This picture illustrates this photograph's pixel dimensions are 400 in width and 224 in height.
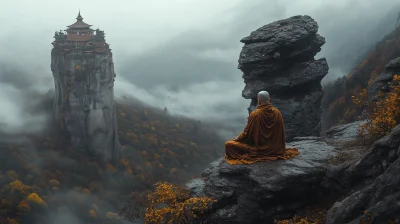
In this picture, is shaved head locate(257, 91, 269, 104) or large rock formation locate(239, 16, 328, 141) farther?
large rock formation locate(239, 16, 328, 141)

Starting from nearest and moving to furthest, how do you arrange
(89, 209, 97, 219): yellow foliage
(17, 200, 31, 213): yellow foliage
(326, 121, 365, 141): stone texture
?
(326, 121, 365, 141): stone texture
(17, 200, 31, 213): yellow foliage
(89, 209, 97, 219): yellow foliage

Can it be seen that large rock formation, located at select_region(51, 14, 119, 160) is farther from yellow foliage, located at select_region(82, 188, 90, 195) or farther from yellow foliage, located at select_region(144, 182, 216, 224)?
yellow foliage, located at select_region(144, 182, 216, 224)

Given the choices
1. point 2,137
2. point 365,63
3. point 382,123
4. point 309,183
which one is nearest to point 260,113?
point 309,183

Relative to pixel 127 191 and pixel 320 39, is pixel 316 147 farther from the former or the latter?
pixel 127 191

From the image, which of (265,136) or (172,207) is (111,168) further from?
(265,136)

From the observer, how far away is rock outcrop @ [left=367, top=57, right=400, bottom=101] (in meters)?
18.4

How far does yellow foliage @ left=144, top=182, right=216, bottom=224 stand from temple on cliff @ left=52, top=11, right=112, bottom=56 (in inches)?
2945

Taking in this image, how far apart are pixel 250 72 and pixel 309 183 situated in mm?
11581

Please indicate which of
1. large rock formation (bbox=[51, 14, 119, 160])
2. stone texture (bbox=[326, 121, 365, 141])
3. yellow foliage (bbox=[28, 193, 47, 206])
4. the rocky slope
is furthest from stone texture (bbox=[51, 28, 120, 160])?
the rocky slope

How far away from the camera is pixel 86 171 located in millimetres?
90250

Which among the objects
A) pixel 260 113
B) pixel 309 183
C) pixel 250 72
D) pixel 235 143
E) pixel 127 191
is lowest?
pixel 127 191

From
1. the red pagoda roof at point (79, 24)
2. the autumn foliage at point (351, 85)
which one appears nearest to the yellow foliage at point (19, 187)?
the red pagoda roof at point (79, 24)

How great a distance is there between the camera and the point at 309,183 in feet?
44.8

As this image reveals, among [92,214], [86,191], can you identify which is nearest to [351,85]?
[92,214]
